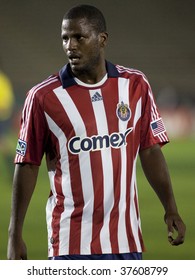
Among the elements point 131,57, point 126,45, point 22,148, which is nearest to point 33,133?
point 22,148

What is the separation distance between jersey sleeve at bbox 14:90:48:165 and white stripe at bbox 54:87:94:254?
85 millimetres

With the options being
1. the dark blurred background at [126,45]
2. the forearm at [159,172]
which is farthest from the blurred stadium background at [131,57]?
the forearm at [159,172]

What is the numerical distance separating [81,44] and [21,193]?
1.76ft

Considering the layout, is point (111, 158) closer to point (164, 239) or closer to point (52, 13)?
point (164, 239)

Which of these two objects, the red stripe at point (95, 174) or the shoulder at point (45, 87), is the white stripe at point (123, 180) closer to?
the red stripe at point (95, 174)

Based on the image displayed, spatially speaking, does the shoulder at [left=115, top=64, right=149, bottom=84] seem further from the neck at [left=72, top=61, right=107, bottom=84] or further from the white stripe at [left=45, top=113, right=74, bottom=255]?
the white stripe at [left=45, top=113, right=74, bottom=255]

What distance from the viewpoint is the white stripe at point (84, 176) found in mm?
3066

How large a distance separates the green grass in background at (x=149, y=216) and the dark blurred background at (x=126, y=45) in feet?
3.06

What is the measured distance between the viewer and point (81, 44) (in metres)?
3.06

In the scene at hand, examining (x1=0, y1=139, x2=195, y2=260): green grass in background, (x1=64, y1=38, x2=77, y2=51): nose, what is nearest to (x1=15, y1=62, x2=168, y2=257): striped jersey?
(x1=64, y1=38, x2=77, y2=51): nose

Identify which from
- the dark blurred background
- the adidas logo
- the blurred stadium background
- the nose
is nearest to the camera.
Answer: the nose

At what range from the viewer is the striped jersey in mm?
3072

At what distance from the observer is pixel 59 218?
3.13m

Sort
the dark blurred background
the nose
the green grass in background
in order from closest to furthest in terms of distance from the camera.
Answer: the nose, the green grass in background, the dark blurred background
